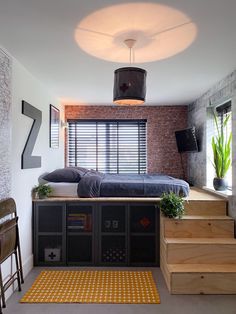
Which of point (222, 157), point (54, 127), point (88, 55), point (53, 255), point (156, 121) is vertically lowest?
point (53, 255)

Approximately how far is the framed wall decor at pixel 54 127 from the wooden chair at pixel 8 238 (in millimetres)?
1959

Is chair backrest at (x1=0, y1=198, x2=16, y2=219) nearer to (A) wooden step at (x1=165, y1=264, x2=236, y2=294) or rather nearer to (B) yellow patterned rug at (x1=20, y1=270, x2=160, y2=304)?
(B) yellow patterned rug at (x1=20, y1=270, x2=160, y2=304)

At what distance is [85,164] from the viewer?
234 inches

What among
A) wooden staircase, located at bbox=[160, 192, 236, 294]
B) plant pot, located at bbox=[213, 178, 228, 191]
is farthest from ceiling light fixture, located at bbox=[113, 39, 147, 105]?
plant pot, located at bbox=[213, 178, 228, 191]

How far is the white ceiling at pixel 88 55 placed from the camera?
2.04 meters

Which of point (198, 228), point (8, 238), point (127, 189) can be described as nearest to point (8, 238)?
point (8, 238)

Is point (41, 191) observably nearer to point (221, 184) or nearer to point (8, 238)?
point (8, 238)

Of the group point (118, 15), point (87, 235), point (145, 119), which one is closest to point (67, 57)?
point (118, 15)

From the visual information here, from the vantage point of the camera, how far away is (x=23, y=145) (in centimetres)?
342

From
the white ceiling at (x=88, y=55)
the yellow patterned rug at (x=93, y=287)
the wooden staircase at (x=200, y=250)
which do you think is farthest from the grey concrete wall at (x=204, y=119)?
the yellow patterned rug at (x=93, y=287)

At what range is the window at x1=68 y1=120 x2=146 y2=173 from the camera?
5.95m

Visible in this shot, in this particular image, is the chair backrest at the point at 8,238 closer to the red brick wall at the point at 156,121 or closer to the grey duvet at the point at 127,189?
the grey duvet at the point at 127,189

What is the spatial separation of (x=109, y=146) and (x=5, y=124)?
325 centimetres

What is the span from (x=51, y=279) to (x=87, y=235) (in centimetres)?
72
